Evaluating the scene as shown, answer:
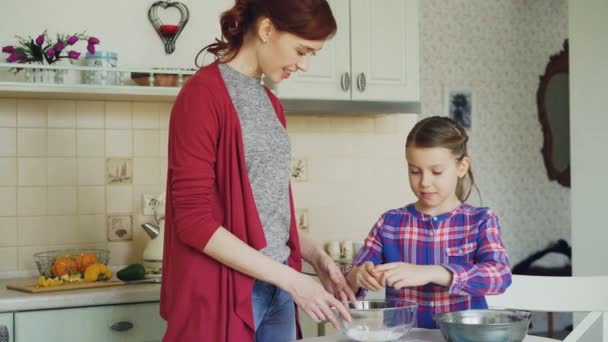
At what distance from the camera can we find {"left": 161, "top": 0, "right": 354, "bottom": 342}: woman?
1.79m

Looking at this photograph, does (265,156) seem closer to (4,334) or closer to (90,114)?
(4,334)

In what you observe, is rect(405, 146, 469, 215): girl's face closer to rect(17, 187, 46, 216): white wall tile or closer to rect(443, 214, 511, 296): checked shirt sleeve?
rect(443, 214, 511, 296): checked shirt sleeve

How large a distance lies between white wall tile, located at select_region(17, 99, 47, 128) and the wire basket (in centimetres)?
47

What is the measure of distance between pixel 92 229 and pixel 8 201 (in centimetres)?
32

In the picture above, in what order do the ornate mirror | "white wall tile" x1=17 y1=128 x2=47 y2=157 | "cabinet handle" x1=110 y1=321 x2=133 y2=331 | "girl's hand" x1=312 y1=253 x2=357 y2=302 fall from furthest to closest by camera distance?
the ornate mirror
"white wall tile" x1=17 y1=128 x2=47 y2=157
"cabinet handle" x1=110 y1=321 x2=133 y2=331
"girl's hand" x1=312 y1=253 x2=357 y2=302

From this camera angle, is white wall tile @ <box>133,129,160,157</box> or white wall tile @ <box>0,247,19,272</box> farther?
white wall tile @ <box>133,129,160,157</box>

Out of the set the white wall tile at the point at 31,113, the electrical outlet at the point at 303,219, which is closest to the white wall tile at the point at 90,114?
the white wall tile at the point at 31,113

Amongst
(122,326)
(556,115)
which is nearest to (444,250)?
(122,326)

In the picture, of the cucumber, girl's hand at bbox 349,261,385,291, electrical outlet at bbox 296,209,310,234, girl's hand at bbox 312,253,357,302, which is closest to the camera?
girl's hand at bbox 349,261,385,291

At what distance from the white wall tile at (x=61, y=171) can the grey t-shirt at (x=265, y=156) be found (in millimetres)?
1372

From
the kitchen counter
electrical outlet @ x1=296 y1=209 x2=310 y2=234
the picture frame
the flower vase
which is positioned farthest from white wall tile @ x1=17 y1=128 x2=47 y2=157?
the picture frame

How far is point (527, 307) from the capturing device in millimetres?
2115

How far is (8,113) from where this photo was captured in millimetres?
3035

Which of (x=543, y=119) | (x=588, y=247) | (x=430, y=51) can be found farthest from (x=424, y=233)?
(x=543, y=119)
